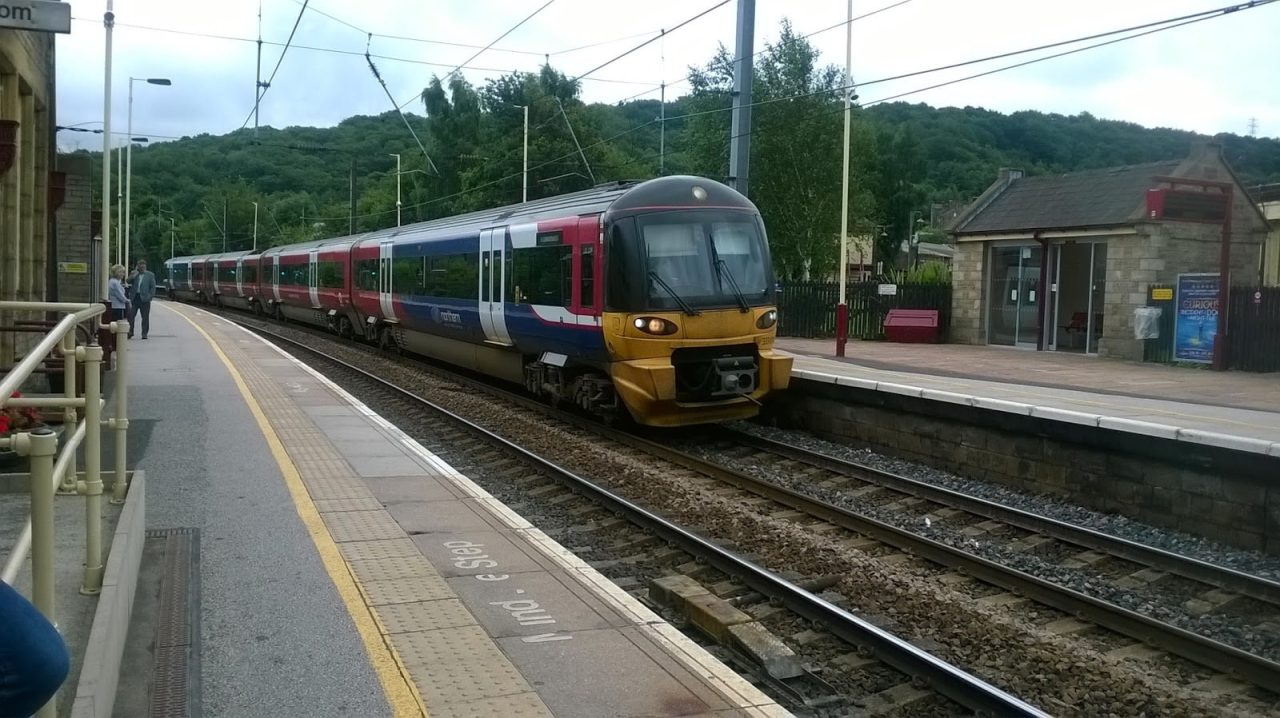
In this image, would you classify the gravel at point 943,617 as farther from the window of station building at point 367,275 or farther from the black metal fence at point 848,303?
the black metal fence at point 848,303

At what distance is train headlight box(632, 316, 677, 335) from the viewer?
11.7 m

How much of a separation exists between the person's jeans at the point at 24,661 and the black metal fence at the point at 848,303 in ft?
85.3

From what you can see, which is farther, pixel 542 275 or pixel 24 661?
pixel 542 275

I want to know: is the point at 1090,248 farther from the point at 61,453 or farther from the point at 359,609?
the point at 61,453

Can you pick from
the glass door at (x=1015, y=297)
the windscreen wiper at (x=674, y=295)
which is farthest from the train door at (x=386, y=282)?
the glass door at (x=1015, y=297)

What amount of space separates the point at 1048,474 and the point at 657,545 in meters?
4.73

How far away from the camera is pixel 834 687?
5195 millimetres

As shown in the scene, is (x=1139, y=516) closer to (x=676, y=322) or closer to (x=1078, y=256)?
(x=676, y=322)

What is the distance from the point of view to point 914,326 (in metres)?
26.0

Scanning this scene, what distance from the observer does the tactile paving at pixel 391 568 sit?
596 centimetres

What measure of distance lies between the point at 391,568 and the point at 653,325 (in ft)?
19.7

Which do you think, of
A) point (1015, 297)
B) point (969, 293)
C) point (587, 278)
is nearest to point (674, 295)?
point (587, 278)

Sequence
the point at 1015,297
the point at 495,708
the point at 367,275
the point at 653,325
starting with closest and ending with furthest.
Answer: the point at 495,708
the point at 653,325
the point at 367,275
the point at 1015,297

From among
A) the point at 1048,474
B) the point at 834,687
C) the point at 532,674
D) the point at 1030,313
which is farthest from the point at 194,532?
the point at 1030,313
